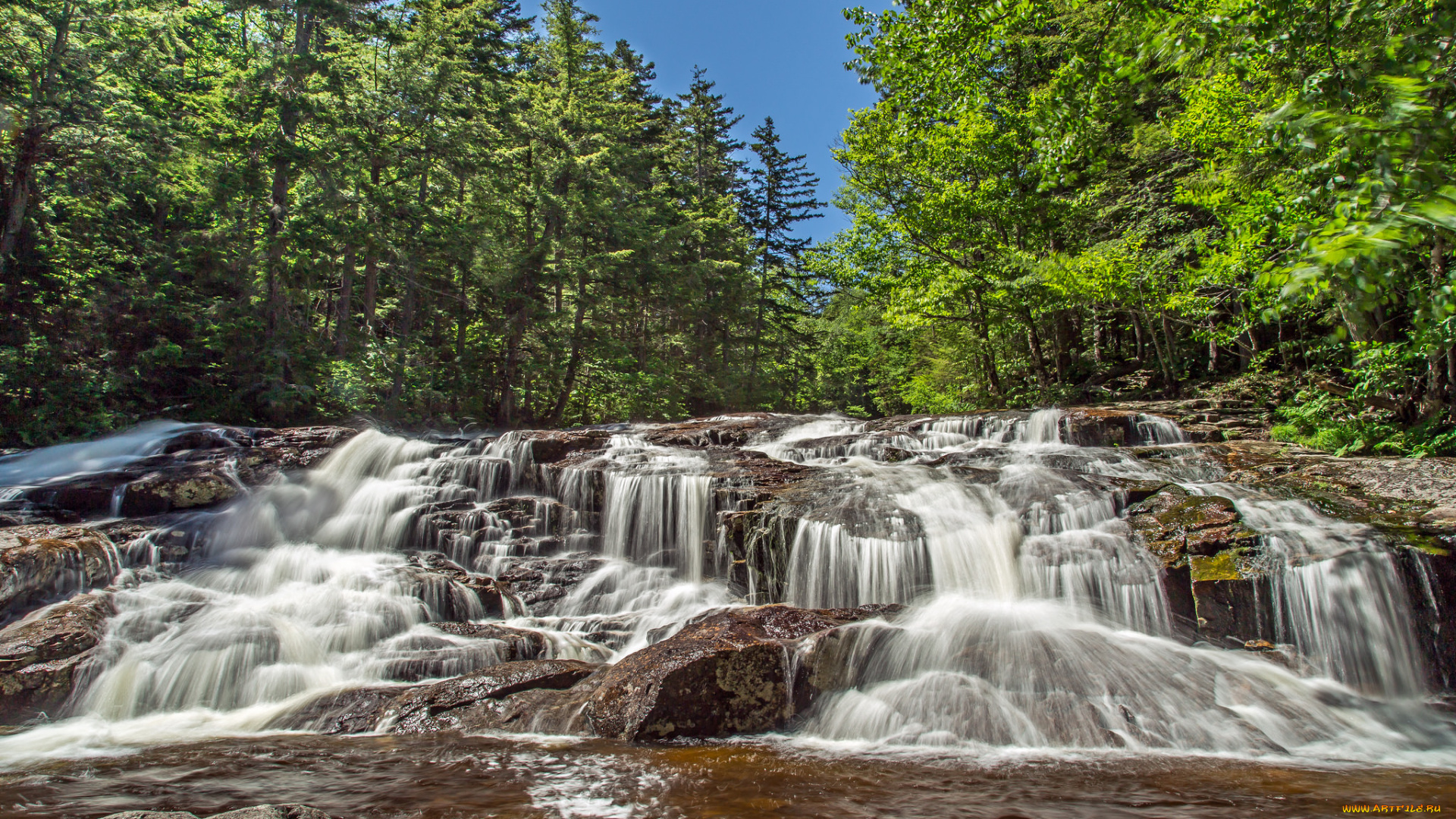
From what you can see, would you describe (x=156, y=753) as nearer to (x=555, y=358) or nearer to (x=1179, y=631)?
(x=1179, y=631)

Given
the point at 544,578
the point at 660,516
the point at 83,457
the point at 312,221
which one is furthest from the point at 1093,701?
the point at 312,221

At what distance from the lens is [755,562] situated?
7.97 m

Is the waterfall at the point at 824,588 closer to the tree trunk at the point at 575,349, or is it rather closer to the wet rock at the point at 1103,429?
the wet rock at the point at 1103,429

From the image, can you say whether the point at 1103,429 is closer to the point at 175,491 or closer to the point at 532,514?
the point at 532,514

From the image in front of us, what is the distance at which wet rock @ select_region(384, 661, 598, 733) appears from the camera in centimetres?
483

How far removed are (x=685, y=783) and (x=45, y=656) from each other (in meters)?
6.12

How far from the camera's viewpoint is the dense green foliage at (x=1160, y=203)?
219 centimetres

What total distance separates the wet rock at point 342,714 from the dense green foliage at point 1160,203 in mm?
6056

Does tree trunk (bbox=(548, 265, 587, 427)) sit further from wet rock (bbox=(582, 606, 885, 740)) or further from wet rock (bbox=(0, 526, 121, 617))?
wet rock (bbox=(582, 606, 885, 740))

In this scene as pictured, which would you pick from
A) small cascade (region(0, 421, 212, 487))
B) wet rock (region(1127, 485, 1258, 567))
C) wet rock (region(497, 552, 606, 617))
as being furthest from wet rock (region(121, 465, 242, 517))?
wet rock (region(1127, 485, 1258, 567))

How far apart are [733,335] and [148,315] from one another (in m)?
21.5

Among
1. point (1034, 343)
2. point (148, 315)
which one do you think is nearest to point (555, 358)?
point (148, 315)

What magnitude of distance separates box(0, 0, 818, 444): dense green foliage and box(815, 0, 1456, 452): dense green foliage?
30.7 feet

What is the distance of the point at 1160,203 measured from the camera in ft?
51.8
